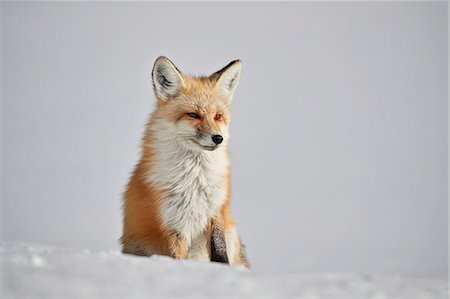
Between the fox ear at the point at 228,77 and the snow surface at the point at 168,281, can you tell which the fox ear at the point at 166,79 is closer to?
the fox ear at the point at 228,77

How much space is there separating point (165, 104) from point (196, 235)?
4.86 feet

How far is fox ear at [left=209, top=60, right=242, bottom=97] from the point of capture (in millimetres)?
6469

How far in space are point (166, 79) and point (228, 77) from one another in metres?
0.70

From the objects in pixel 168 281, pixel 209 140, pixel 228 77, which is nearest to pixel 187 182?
pixel 209 140

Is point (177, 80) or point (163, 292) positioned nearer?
point (163, 292)

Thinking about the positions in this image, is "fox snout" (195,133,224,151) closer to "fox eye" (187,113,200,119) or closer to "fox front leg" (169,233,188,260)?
"fox eye" (187,113,200,119)

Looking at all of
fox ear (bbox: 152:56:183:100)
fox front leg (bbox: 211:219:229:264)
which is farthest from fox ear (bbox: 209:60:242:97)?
fox front leg (bbox: 211:219:229:264)

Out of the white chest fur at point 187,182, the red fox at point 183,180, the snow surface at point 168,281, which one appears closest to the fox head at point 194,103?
the red fox at point 183,180

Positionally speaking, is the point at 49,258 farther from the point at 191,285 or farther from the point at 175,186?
the point at 175,186

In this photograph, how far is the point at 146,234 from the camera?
5680mm

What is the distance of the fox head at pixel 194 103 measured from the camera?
5.93 metres

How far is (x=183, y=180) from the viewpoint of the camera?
585cm

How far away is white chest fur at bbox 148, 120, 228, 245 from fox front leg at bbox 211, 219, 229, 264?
99mm

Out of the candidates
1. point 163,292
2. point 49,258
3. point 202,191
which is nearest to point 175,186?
point 202,191
